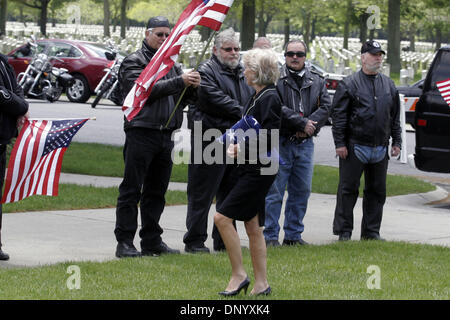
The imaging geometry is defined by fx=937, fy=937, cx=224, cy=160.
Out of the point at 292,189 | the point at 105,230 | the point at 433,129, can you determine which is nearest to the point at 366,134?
the point at 292,189

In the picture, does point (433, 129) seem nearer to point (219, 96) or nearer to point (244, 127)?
point (219, 96)

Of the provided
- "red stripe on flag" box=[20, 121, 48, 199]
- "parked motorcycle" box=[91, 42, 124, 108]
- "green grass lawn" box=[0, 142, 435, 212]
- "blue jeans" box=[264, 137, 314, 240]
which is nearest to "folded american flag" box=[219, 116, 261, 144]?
"red stripe on flag" box=[20, 121, 48, 199]

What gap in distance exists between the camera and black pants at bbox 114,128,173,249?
26.2 feet

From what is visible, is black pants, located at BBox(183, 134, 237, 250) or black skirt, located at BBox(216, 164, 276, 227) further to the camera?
black pants, located at BBox(183, 134, 237, 250)

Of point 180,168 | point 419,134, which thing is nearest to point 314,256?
point 419,134

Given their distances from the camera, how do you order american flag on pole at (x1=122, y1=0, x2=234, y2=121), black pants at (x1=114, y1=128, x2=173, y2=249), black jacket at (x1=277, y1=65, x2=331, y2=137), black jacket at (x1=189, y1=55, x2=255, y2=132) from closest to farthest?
american flag on pole at (x1=122, y1=0, x2=234, y2=121) < black pants at (x1=114, y1=128, x2=173, y2=249) < black jacket at (x1=189, y1=55, x2=255, y2=132) < black jacket at (x1=277, y1=65, x2=331, y2=137)

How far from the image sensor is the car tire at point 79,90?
85.5 ft

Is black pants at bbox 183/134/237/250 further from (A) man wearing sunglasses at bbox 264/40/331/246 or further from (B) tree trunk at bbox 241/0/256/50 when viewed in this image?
(B) tree trunk at bbox 241/0/256/50

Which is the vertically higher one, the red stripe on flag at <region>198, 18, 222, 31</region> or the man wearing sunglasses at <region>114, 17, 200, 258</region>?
the red stripe on flag at <region>198, 18, 222, 31</region>

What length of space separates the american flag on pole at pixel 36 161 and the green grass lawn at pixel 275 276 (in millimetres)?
807

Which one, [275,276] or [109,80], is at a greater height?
[109,80]

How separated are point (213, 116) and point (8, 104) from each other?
185cm

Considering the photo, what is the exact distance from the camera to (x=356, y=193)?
31.1 feet
